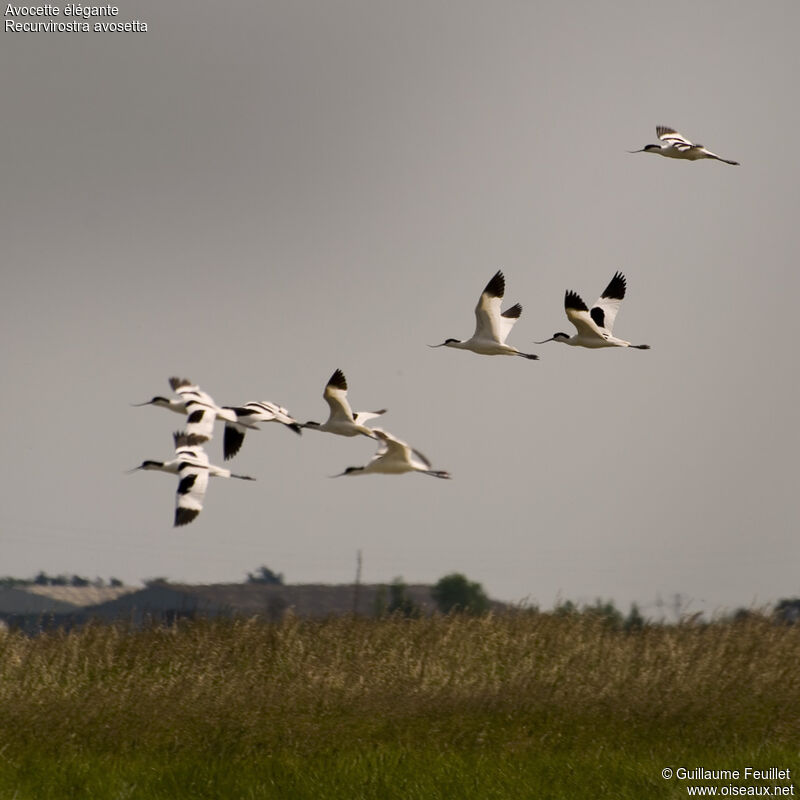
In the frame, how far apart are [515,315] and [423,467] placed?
625cm

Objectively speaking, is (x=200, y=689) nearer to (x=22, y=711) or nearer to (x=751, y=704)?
(x=22, y=711)

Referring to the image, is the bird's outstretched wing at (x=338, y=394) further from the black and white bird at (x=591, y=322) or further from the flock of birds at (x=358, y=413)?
the black and white bird at (x=591, y=322)

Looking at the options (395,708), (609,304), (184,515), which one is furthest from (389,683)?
(609,304)

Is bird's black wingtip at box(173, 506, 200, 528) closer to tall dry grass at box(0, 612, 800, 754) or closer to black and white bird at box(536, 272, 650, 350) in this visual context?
tall dry grass at box(0, 612, 800, 754)

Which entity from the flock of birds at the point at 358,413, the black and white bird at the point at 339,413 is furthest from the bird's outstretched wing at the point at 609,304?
the black and white bird at the point at 339,413

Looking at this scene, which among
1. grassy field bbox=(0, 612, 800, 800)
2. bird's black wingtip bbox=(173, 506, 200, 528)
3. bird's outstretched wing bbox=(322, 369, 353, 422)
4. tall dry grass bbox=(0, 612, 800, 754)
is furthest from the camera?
bird's outstretched wing bbox=(322, 369, 353, 422)

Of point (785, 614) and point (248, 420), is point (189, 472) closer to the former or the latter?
point (248, 420)

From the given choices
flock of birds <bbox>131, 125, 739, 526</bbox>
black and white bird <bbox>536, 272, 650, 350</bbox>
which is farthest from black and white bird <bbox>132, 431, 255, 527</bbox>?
black and white bird <bbox>536, 272, 650, 350</bbox>

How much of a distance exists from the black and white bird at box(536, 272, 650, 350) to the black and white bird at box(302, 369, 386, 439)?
4078 millimetres

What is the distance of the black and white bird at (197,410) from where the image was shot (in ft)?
78.3

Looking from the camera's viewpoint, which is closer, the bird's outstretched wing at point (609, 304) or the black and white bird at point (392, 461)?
the black and white bird at point (392, 461)

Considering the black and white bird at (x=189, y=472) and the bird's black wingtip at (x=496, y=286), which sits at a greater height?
the bird's black wingtip at (x=496, y=286)

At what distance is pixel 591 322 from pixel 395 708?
7.97 m

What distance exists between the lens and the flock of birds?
20.5 m
